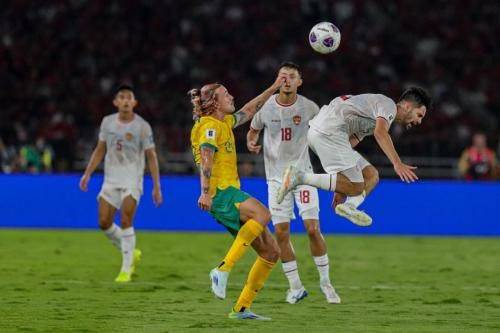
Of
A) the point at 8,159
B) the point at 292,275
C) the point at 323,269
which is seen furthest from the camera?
the point at 8,159

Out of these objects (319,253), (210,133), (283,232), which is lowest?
(319,253)

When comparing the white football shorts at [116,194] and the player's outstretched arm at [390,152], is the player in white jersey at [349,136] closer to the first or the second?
the player's outstretched arm at [390,152]

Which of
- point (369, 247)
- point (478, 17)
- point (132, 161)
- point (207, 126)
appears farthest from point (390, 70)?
point (207, 126)

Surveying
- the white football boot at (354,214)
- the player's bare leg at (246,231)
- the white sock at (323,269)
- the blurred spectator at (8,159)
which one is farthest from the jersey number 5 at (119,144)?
the blurred spectator at (8,159)

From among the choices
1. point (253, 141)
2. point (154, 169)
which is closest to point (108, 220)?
point (154, 169)

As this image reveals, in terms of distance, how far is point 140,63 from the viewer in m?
26.8

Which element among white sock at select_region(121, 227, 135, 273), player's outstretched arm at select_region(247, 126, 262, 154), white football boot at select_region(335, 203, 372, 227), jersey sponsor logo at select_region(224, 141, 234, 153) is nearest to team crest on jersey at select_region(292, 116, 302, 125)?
player's outstretched arm at select_region(247, 126, 262, 154)

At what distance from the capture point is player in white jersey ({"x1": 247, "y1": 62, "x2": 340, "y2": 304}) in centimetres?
1175

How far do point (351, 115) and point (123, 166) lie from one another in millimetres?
4000

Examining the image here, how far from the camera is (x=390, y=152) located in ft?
32.4

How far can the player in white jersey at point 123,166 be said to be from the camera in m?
13.7

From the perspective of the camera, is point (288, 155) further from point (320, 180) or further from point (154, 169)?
point (154, 169)

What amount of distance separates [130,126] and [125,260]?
171 centimetres

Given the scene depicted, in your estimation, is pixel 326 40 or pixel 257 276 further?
pixel 326 40
